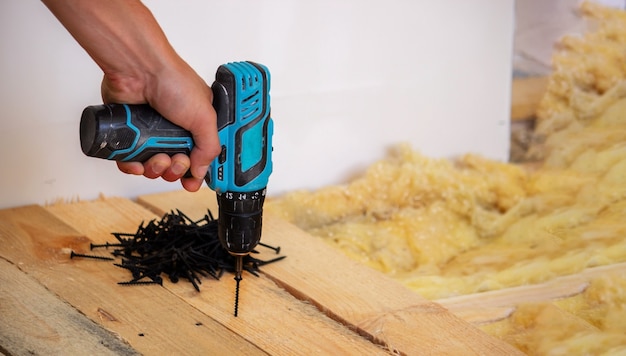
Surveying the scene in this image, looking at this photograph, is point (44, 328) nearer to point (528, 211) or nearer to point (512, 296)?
point (512, 296)

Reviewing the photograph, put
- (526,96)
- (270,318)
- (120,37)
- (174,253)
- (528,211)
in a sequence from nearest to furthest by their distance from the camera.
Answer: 1. (120,37)
2. (270,318)
3. (174,253)
4. (528,211)
5. (526,96)

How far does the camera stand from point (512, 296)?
201 cm

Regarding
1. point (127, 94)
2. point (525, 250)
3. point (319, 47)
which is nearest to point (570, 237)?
point (525, 250)

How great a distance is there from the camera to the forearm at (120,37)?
5.10 ft

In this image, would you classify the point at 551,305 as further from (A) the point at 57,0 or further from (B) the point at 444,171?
(A) the point at 57,0

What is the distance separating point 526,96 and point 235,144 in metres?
1.71

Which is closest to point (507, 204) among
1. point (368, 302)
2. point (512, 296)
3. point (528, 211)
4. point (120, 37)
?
point (528, 211)

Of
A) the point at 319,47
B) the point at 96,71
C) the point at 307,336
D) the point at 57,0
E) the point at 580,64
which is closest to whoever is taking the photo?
the point at 57,0

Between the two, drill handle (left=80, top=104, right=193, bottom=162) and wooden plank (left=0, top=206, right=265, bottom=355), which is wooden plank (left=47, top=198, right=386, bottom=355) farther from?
drill handle (left=80, top=104, right=193, bottom=162)

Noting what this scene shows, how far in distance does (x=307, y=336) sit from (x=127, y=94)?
621mm

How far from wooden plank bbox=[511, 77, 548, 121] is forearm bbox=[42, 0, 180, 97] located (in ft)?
5.86

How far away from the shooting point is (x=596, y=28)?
3205 millimetres

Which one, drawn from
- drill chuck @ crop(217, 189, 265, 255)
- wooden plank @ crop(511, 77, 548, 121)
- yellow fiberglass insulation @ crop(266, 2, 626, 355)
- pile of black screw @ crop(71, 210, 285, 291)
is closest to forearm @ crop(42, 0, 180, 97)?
drill chuck @ crop(217, 189, 265, 255)

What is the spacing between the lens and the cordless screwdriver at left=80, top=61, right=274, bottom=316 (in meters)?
1.68
